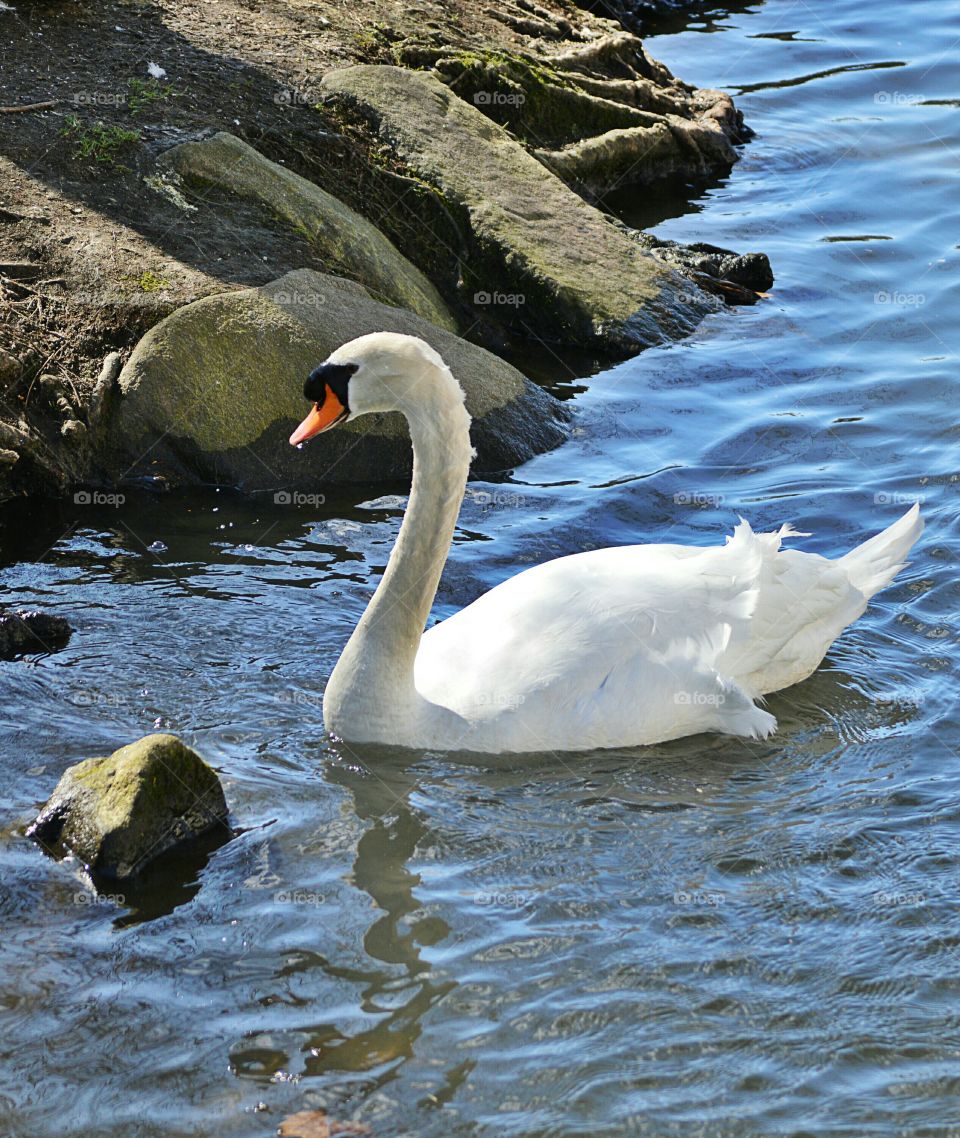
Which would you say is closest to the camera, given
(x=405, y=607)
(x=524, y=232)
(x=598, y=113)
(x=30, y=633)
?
(x=405, y=607)

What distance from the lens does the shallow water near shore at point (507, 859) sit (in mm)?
4086

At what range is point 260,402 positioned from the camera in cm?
787

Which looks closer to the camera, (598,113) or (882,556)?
(882,556)

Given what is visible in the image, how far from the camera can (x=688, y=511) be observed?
26.0 ft

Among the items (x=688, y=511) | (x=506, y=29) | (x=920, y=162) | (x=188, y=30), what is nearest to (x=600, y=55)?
(x=506, y=29)

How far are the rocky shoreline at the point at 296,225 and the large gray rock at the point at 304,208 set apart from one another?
2 centimetres

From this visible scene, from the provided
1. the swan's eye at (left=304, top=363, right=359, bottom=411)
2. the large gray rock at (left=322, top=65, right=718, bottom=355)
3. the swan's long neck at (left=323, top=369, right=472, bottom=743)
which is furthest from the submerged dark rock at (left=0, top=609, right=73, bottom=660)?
the large gray rock at (left=322, top=65, right=718, bottom=355)

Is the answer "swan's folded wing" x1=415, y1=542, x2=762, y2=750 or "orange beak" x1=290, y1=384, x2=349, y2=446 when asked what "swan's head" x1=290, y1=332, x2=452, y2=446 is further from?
"swan's folded wing" x1=415, y1=542, x2=762, y2=750

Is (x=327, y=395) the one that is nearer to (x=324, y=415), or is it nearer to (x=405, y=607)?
(x=324, y=415)

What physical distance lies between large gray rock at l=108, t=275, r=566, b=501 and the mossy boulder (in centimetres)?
291

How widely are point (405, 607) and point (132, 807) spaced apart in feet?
4.24

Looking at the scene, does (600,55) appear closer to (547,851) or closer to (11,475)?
(11,475)

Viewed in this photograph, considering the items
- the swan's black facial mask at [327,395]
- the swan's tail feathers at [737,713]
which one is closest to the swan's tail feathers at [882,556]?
the swan's tail feathers at [737,713]

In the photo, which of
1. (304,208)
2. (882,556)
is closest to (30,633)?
(882,556)
